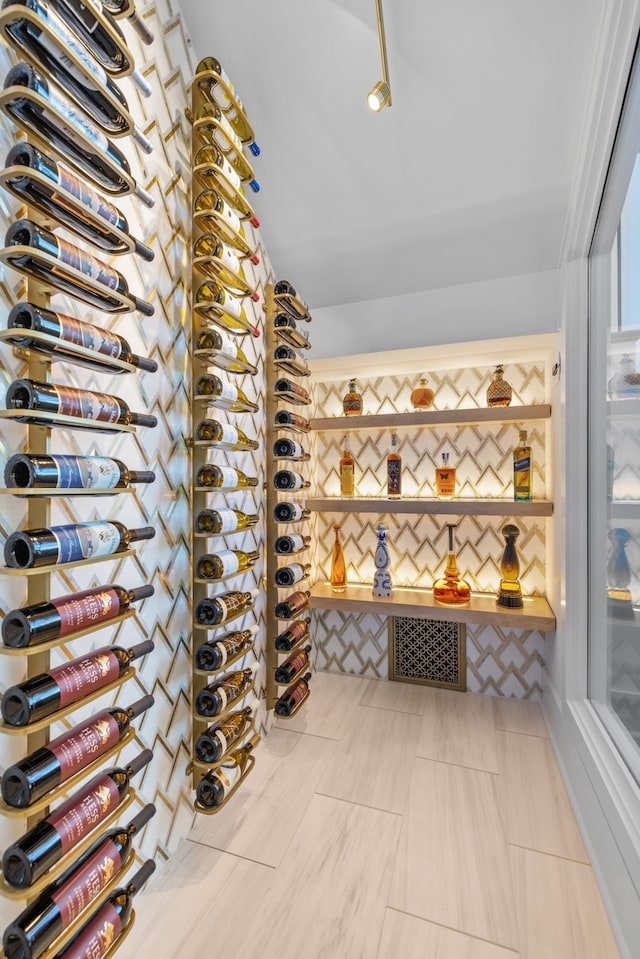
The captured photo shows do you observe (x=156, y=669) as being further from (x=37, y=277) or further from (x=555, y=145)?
(x=555, y=145)

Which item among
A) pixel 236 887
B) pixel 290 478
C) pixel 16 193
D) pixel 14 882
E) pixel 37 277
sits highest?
pixel 16 193

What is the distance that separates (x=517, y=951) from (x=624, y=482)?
43.1 inches

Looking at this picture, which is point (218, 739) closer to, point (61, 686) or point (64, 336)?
point (61, 686)

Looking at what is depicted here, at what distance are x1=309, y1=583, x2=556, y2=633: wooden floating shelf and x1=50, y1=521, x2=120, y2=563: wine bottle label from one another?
126 centimetres

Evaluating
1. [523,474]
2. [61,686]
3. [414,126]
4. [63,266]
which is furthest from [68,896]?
[414,126]

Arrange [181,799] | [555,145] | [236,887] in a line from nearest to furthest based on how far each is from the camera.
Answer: [236,887]
[181,799]
[555,145]

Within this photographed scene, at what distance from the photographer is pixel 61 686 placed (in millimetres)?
678

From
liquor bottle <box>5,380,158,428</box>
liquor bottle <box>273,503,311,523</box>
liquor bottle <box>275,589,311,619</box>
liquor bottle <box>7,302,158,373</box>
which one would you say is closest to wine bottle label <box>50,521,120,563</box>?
liquor bottle <box>5,380,158,428</box>

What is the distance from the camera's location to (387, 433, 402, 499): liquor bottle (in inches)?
79.7

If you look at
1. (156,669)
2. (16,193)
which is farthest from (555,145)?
→ (156,669)

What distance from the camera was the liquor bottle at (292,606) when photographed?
159 cm

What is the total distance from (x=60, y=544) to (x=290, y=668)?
1140mm

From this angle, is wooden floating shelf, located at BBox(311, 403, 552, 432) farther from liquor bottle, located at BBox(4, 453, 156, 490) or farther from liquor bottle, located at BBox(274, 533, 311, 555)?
liquor bottle, located at BBox(4, 453, 156, 490)

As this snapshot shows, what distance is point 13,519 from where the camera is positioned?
70 centimetres
